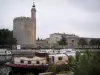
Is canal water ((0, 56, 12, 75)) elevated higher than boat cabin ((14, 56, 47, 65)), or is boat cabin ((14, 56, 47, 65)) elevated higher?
boat cabin ((14, 56, 47, 65))

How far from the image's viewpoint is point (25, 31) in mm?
52031

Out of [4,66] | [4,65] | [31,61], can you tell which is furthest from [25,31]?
[31,61]

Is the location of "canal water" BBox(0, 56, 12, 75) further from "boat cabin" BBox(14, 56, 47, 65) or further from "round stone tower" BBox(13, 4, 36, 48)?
"round stone tower" BBox(13, 4, 36, 48)

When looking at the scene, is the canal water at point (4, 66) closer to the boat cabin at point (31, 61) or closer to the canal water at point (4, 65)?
the canal water at point (4, 65)

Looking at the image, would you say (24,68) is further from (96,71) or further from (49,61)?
(96,71)

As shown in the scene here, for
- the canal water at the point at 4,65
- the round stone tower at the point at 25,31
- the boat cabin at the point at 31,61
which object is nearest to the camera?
the boat cabin at the point at 31,61

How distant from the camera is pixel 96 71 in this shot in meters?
6.51

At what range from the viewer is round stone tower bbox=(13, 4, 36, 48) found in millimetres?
50625

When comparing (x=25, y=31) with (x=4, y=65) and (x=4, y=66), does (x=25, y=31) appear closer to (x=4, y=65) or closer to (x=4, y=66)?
(x=4, y=65)

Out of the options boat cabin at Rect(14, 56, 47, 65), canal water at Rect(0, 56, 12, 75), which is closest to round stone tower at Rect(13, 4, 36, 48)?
canal water at Rect(0, 56, 12, 75)

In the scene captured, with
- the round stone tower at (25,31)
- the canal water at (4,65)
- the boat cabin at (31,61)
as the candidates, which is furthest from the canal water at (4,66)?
the round stone tower at (25,31)

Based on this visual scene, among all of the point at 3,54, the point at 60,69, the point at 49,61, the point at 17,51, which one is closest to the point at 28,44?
the point at 17,51

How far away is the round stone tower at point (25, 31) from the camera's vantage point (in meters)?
50.6

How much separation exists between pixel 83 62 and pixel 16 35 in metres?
45.1
